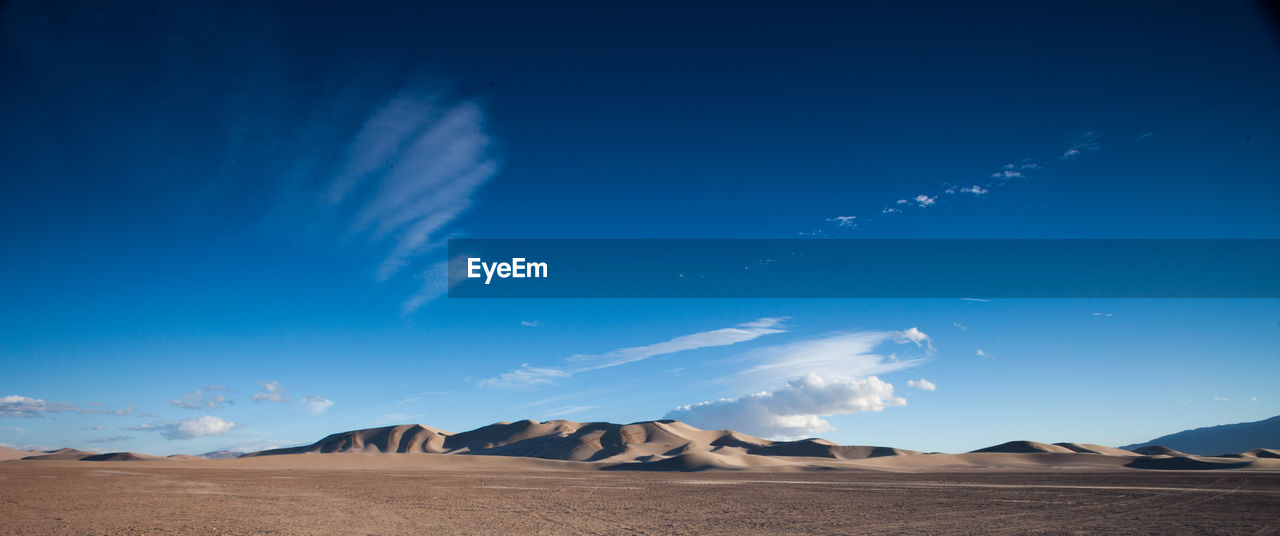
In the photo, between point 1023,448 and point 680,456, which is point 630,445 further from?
point 1023,448

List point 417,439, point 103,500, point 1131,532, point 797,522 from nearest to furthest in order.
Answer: point 1131,532 < point 797,522 < point 103,500 < point 417,439

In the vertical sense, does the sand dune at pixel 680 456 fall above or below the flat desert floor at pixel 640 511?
below

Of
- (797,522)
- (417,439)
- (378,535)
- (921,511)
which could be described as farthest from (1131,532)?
(417,439)

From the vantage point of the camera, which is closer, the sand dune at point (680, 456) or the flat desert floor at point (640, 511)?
the flat desert floor at point (640, 511)

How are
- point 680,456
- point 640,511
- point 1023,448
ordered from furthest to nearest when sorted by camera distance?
point 1023,448
point 680,456
point 640,511

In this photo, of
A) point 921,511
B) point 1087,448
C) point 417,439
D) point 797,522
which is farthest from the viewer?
point 417,439

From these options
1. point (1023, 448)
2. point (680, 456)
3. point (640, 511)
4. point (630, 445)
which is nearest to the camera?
point (640, 511)

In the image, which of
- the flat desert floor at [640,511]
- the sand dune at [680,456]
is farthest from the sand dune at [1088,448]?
the flat desert floor at [640,511]

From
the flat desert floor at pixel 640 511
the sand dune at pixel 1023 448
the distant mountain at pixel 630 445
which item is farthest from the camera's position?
the distant mountain at pixel 630 445

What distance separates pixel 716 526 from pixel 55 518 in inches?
830

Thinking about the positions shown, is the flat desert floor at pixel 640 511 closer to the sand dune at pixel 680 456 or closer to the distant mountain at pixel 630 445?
the sand dune at pixel 680 456

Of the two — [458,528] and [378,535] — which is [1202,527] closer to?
[458,528]

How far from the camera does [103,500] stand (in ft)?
94.3

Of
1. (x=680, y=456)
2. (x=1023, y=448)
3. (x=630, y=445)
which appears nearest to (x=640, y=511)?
(x=680, y=456)
